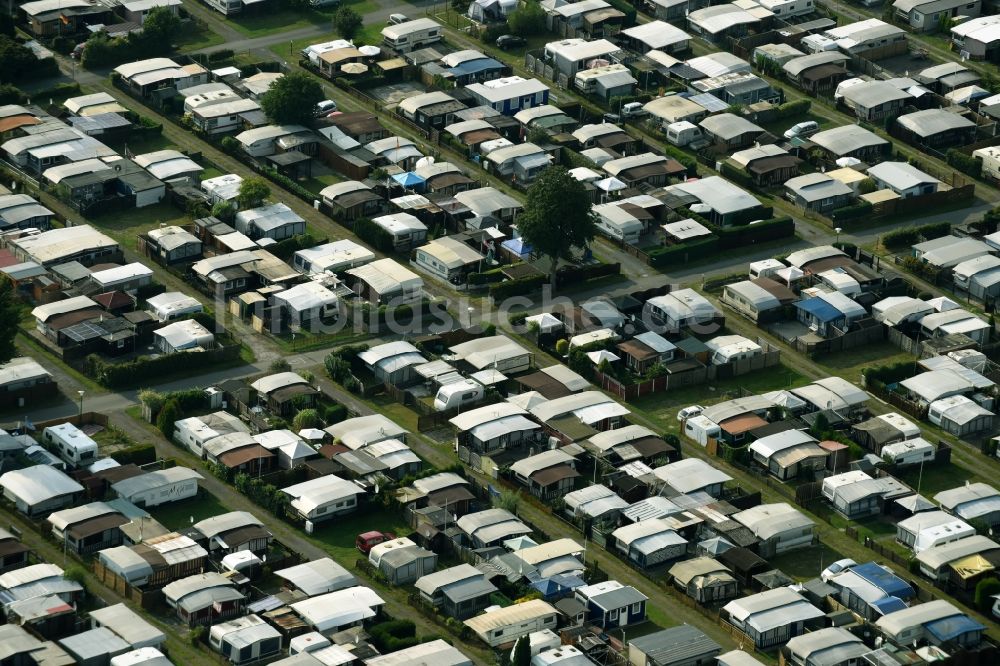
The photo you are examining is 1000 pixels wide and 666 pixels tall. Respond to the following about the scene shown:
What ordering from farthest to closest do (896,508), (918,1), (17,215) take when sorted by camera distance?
(918,1), (17,215), (896,508)

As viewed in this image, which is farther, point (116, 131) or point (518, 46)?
point (518, 46)

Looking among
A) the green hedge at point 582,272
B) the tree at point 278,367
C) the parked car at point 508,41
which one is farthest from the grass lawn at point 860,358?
the parked car at point 508,41

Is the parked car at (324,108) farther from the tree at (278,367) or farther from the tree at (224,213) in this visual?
the tree at (278,367)

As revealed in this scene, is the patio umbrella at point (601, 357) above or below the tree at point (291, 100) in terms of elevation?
below

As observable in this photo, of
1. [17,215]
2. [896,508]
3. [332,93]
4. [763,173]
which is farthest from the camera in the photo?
[332,93]

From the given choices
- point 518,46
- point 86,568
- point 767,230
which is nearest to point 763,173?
point 767,230

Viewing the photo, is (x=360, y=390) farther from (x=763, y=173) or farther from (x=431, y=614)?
(x=763, y=173)

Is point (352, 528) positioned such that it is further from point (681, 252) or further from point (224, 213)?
point (681, 252)

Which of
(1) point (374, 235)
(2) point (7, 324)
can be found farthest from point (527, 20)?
(2) point (7, 324)
